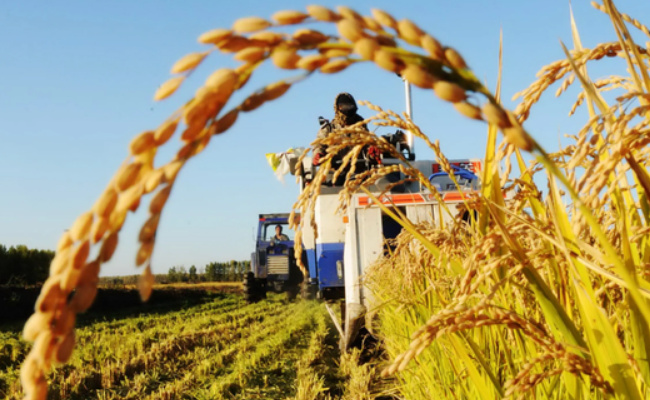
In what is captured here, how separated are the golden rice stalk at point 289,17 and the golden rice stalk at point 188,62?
0.27 feet

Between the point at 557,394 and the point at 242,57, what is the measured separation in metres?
1.51

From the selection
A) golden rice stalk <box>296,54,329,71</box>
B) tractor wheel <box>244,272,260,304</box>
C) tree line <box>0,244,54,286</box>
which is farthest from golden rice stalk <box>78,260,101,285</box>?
tree line <box>0,244,54,286</box>

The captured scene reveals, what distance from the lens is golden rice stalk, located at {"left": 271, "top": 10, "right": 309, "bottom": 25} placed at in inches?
22.7

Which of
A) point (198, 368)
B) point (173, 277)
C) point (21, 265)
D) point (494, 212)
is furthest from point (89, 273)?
point (173, 277)

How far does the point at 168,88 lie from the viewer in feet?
A: 1.86

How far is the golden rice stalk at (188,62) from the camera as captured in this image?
0.57 meters

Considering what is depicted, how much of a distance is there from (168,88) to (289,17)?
144 mm

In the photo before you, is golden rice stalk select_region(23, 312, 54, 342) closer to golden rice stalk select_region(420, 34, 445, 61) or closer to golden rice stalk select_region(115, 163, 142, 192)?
golden rice stalk select_region(115, 163, 142, 192)

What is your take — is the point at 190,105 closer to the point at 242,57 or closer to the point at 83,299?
the point at 242,57

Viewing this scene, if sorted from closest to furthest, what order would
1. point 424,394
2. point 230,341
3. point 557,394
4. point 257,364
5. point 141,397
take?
point 557,394
point 424,394
point 141,397
point 257,364
point 230,341

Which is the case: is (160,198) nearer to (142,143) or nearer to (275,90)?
(142,143)

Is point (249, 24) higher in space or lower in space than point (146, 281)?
higher

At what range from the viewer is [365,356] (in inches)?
259

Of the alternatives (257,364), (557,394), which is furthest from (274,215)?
(557,394)
